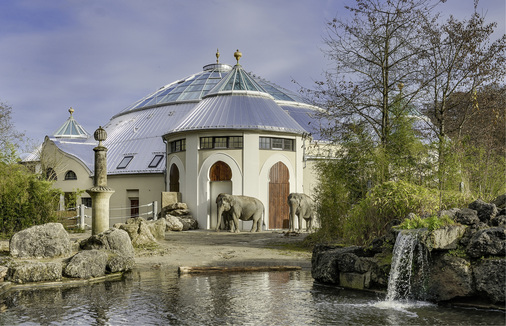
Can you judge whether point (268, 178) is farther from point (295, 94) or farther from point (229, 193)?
point (295, 94)

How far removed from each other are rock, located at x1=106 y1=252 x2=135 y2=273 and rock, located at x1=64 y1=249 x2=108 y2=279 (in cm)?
23

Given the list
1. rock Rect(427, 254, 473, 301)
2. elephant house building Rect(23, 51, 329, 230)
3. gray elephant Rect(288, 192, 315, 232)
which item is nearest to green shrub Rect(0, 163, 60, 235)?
elephant house building Rect(23, 51, 329, 230)

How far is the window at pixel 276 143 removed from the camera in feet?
103

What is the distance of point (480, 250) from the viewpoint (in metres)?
10.4

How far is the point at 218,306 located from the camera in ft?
34.0

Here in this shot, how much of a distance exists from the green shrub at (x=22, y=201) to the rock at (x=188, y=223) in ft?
26.2

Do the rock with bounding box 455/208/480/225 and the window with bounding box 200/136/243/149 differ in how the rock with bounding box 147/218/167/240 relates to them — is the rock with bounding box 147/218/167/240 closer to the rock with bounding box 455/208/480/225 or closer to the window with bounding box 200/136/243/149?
the window with bounding box 200/136/243/149

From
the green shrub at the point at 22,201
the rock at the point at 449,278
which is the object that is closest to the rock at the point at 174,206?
the green shrub at the point at 22,201

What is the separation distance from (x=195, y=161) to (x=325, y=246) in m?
17.9

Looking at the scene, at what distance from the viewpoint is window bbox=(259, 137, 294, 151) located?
3128 centimetres

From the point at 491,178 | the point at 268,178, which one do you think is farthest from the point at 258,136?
the point at 491,178

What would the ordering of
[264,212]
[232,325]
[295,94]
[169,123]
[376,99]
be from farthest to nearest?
[295,94] → [169,123] → [264,212] → [376,99] → [232,325]

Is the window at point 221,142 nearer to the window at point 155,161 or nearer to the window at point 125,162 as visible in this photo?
the window at point 155,161

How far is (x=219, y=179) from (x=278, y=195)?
3.40 metres
